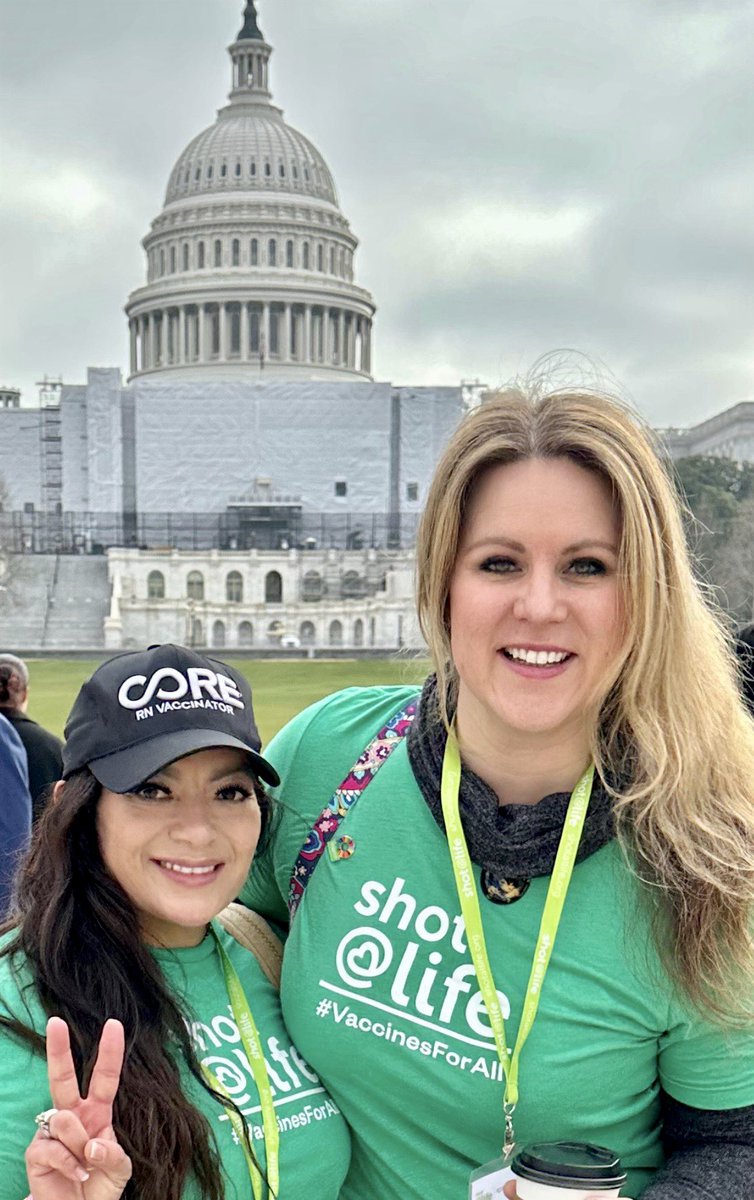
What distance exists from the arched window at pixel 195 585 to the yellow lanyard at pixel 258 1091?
5440 cm

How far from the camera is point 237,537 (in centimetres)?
6212

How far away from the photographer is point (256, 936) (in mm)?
2494

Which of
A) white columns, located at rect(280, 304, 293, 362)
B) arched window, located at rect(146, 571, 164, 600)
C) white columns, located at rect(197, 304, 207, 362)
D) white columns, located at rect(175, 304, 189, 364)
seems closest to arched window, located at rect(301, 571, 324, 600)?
arched window, located at rect(146, 571, 164, 600)

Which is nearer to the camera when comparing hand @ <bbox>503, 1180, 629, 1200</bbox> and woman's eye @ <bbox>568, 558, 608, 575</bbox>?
hand @ <bbox>503, 1180, 629, 1200</bbox>

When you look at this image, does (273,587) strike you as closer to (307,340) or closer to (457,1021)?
(307,340)

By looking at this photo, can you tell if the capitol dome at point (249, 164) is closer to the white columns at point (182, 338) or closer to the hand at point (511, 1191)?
the white columns at point (182, 338)

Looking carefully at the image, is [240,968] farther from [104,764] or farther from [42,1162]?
[42,1162]

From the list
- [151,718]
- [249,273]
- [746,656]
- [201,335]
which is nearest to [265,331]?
[249,273]

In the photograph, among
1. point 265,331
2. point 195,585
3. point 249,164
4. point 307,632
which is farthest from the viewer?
point 249,164

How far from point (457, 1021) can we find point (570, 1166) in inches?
12.0

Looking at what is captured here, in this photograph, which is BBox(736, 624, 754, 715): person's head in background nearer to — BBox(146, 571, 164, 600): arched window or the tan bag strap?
the tan bag strap

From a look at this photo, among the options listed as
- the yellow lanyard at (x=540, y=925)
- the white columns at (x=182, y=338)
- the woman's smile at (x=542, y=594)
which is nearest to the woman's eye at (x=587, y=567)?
the woman's smile at (x=542, y=594)

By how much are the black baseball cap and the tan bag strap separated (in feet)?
1.03

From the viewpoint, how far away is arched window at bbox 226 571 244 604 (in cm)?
5644
